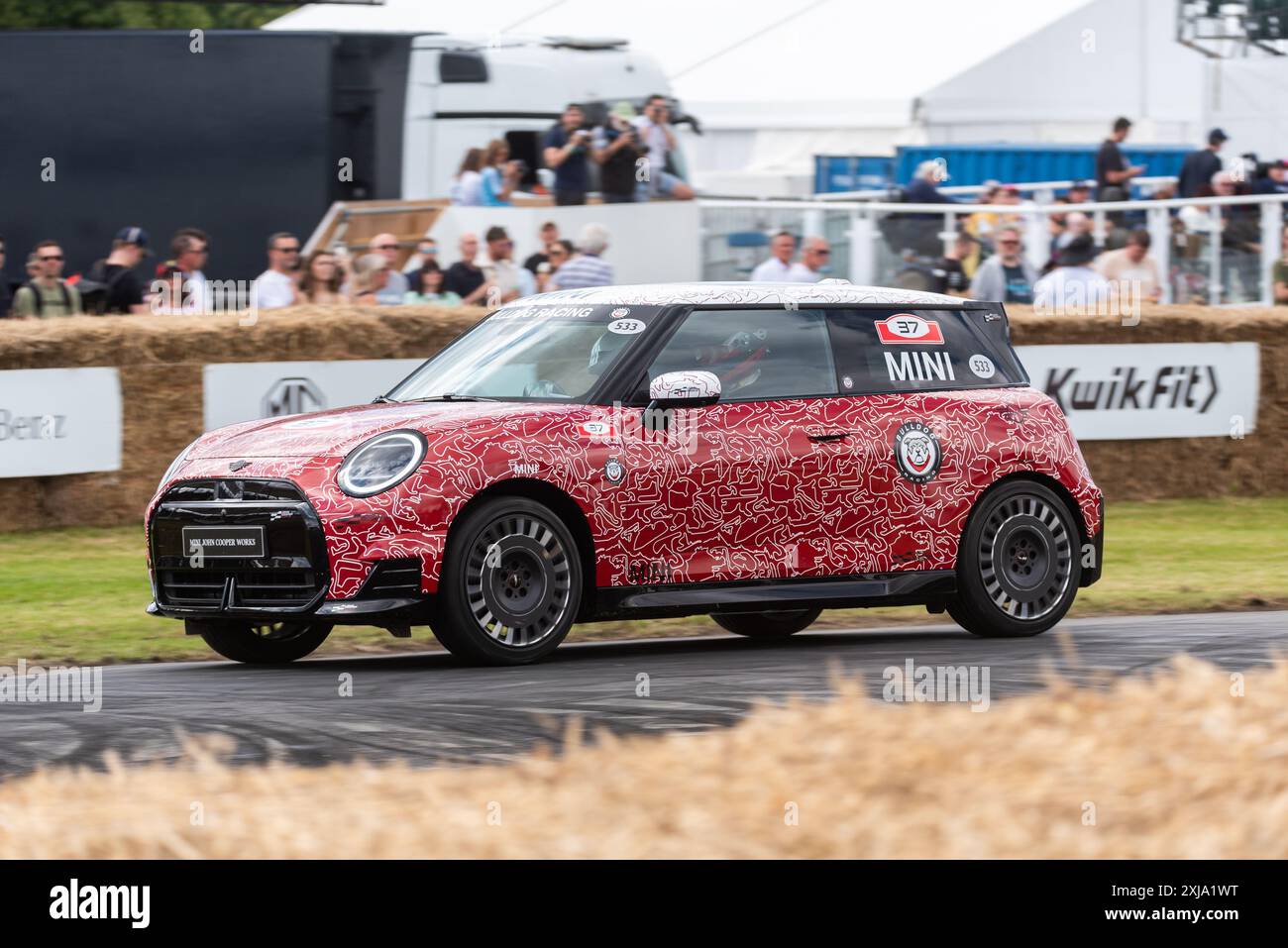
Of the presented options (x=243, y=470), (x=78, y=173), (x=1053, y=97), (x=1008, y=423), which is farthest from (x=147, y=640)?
(x=1053, y=97)

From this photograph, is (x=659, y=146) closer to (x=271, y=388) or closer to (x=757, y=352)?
(x=271, y=388)

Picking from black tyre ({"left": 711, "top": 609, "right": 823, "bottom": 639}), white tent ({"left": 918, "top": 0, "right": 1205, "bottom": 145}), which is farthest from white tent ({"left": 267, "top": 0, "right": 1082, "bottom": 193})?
black tyre ({"left": 711, "top": 609, "right": 823, "bottom": 639})

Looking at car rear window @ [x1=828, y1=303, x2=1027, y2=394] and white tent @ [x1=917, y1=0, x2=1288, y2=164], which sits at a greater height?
white tent @ [x1=917, y1=0, x2=1288, y2=164]

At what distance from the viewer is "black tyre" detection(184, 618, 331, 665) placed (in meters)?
11.4

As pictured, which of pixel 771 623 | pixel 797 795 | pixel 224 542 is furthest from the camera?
pixel 771 623

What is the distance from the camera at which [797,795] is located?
248 inches

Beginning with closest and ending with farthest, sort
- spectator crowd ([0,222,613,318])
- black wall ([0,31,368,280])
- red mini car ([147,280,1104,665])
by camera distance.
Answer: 1. red mini car ([147,280,1104,665])
2. spectator crowd ([0,222,613,318])
3. black wall ([0,31,368,280])

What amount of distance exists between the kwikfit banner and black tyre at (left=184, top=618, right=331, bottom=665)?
30.2 ft

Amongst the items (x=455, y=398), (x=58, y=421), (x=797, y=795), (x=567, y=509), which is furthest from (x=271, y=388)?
(x=797, y=795)

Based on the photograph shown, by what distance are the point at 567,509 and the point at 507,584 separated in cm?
47

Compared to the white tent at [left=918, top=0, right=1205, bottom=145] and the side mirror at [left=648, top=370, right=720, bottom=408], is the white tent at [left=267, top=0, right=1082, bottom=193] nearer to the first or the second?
the white tent at [left=918, top=0, right=1205, bottom=145]

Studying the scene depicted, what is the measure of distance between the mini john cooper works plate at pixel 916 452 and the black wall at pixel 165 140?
397 inches

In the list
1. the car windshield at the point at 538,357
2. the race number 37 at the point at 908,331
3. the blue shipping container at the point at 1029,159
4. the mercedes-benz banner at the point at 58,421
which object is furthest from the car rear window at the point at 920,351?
the blue shipping container at the point at 1029,159

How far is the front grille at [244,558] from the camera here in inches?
409
